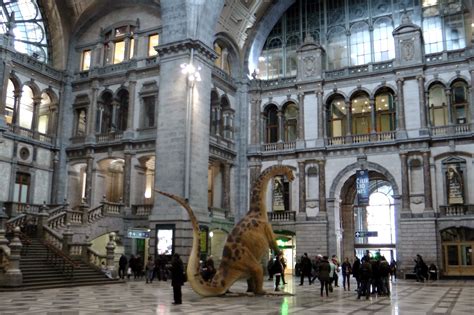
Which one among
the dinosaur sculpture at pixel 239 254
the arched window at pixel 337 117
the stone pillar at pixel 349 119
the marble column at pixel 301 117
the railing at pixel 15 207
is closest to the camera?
the dinosaur sculpture at pixel 239 254

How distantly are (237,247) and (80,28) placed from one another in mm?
24206

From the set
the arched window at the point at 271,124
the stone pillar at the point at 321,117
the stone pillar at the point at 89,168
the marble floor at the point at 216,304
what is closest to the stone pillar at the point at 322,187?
the stone pillar at the point at 321,117

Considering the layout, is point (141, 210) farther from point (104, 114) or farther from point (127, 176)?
point (104, 114)

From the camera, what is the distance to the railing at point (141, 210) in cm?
2839

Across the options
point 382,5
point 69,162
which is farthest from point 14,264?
point 382,5

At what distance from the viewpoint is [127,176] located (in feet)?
97.0

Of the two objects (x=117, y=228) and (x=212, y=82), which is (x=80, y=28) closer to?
(x=212, y=82)

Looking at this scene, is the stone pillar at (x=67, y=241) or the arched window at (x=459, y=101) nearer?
the stone pillar at (x=67, y=241)

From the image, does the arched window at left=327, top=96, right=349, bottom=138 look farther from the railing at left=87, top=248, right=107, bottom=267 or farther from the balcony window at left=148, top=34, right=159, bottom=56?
the railing at left=87, top=248, right=107, bottom=267

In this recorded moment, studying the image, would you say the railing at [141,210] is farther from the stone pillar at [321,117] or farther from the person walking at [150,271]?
the stone pillar at [321,117]

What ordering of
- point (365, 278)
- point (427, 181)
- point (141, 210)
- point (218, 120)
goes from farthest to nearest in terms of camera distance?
point (218, 120)
point (141, 210)
point (427, 181)
point (365, 278)

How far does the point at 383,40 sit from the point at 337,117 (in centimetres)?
569

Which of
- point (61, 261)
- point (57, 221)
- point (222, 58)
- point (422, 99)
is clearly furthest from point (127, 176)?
point (422, 99)

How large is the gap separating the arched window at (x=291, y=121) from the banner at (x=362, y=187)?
19.3 feet
